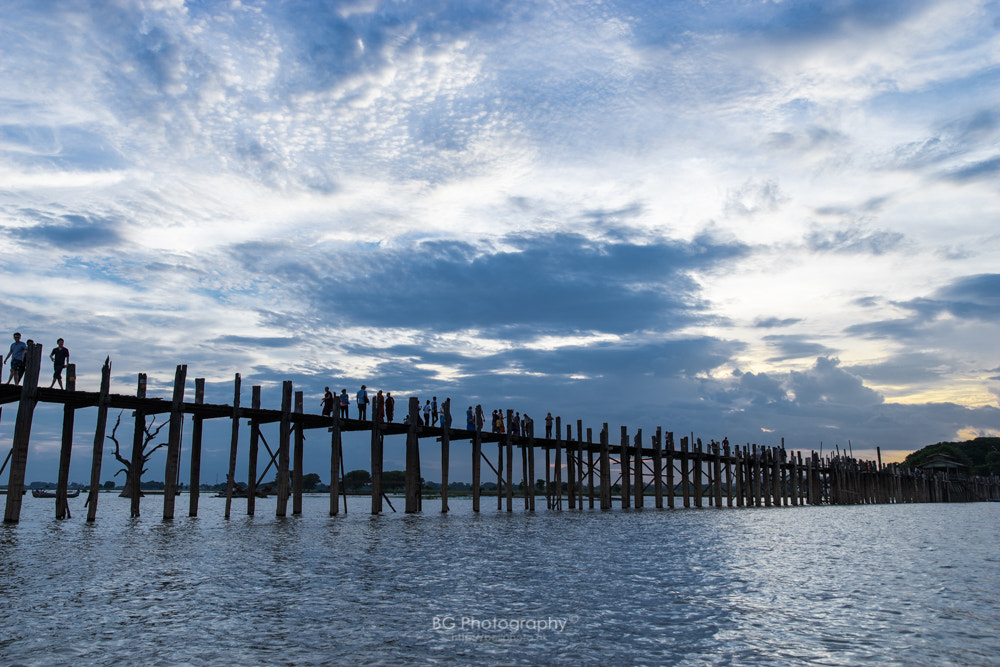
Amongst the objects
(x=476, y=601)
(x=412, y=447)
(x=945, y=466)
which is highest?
(x=412, y=447)

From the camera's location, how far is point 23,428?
65.8 feet

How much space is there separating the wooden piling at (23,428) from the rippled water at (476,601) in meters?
1.48

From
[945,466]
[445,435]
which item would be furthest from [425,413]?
[945,466]

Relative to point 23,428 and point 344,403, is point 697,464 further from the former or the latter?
point 23,428

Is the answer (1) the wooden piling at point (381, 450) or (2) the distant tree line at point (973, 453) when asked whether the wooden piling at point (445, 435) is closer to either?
(1) the wooden piling at point (381, 450)

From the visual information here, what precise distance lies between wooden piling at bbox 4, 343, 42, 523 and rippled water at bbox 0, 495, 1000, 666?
1.48 metres

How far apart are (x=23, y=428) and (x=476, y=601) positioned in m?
15.3

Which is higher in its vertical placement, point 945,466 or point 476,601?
point 945,466

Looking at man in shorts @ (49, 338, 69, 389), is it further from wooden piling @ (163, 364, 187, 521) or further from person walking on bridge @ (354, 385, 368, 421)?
person walking on bridge @ (354, 385, 368, 421)

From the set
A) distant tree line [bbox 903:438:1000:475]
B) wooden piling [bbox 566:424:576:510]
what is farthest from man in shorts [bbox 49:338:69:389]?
distant tree line [bbox 903:438:1000:475]

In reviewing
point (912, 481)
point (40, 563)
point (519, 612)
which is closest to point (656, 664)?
point (519, 612)

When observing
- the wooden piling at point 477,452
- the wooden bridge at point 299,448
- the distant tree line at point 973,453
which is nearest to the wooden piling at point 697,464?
the wooden bridge at point 299,448

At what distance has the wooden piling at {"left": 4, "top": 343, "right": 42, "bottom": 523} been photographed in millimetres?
19797

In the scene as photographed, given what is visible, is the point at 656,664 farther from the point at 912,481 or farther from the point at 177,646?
the point at 912,481
